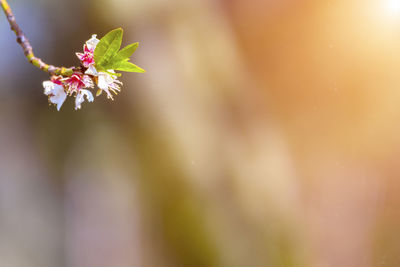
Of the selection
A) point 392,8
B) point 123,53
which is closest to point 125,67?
point 123,53

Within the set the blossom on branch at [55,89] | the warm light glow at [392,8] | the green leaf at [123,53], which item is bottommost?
the blossom on branch at [55,89]

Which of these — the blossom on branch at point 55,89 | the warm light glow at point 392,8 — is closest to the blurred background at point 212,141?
the warm light glow at point 392,8

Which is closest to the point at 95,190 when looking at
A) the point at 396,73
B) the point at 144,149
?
the point at 144,149

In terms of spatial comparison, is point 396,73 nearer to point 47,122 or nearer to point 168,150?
point 168,150

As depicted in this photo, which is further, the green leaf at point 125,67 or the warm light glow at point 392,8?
the warm light glow at point 392,8

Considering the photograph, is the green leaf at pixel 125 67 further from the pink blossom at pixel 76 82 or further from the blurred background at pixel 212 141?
the blurred background at pixel 212 141

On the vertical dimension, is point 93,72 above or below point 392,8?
below

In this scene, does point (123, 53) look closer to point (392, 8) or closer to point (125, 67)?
point (125, 67)
